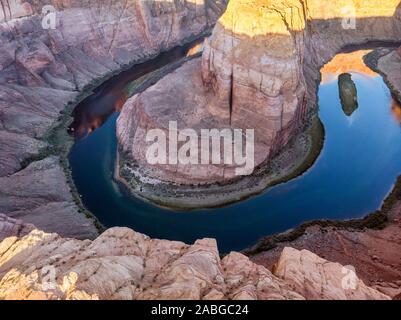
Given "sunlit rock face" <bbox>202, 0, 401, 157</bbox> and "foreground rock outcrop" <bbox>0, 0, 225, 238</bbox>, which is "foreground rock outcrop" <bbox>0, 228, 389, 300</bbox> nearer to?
"foreground rock outcrop" <bbox>0, 0, 225, 238</bbox>

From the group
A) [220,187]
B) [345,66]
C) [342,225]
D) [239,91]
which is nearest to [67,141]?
[220,187]

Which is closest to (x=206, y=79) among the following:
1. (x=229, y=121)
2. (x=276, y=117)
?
(x=229, y=121)

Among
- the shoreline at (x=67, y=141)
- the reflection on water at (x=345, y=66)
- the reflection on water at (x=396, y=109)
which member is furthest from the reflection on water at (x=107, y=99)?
the reflection on water at (x=396, y=109)

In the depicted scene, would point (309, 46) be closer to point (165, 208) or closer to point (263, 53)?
point (263, 53)

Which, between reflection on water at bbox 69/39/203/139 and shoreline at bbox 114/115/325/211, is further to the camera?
reflection on water at bbox 69/39/203/139

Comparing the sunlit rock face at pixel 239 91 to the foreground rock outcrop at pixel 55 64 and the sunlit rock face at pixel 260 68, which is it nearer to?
the sunlit rock face at pixel 260 68

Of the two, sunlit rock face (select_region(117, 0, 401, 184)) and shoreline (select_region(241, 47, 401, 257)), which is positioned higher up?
sunlit rock face (select_region(117, 0, 401, 184))

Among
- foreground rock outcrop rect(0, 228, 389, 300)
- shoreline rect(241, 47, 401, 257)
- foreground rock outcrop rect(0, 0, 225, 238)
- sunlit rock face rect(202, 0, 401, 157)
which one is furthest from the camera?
sunlit rock face rect(202, 0, 401, 157)

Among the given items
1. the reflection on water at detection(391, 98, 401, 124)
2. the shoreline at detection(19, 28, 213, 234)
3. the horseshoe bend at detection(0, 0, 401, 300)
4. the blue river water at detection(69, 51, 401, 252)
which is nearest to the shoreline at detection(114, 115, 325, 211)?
the horseshoe bend at detection(0, 0, 401, 300)
